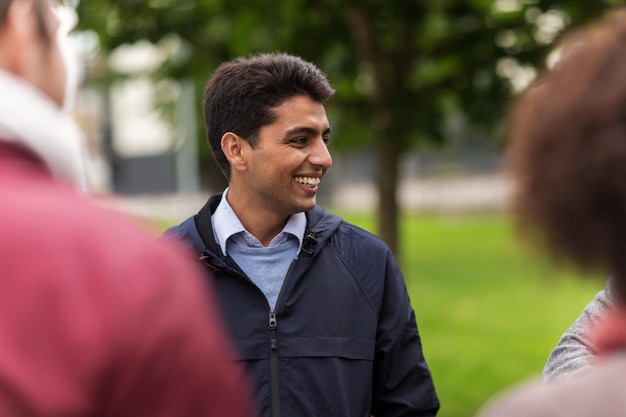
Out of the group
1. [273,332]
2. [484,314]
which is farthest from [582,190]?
[484,314]

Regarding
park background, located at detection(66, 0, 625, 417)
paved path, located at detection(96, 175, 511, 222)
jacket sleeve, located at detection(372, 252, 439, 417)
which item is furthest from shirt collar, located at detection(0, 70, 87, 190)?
paved path, located at detection(96, 175, 511, 222)

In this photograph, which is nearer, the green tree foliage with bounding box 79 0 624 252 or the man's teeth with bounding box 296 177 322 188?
the man's teeth with bounding box 296 177 322 188

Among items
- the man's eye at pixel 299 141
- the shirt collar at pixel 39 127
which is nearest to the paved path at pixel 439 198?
the man's eye at pixel 299 141

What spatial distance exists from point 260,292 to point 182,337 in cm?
145

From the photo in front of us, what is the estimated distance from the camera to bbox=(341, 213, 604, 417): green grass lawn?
144 centimetres

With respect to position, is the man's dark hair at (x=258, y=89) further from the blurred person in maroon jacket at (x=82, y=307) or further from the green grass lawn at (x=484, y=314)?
the blurred person in maroon jacket at (x=82, y=307)

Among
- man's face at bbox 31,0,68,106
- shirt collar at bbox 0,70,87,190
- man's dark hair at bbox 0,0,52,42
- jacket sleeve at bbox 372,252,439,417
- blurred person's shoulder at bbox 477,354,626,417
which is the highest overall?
man's dark hair at bbox 0,0,52,42

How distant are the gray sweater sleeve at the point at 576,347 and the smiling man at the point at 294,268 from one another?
0.54 metres

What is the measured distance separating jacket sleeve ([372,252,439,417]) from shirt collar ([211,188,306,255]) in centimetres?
28

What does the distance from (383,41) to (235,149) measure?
4.22 meters

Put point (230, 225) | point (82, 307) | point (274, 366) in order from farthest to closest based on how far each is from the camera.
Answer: point (230, 225) < point (274, 366) < point (82, 307)

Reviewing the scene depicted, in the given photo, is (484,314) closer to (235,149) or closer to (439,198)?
(235,149)

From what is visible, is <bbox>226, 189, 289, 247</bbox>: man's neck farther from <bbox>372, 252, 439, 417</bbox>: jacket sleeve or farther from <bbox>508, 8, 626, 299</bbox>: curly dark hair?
<bbox>508, 8, 626, 299</bbox>: curly dark hair

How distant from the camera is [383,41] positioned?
6.91m
